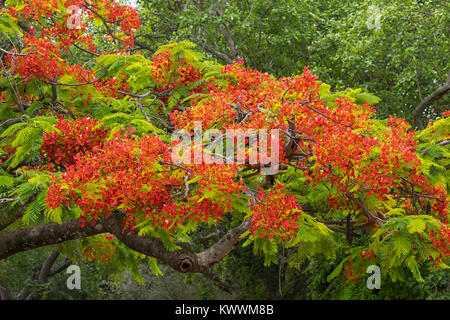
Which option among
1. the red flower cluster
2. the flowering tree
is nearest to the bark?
the flowering tree

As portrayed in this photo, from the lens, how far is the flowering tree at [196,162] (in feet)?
17.6

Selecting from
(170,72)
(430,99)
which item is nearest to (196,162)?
(170,72)

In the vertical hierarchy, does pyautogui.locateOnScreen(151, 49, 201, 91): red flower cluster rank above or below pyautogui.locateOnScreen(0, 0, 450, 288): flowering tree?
above

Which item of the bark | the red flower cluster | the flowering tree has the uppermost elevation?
the bark

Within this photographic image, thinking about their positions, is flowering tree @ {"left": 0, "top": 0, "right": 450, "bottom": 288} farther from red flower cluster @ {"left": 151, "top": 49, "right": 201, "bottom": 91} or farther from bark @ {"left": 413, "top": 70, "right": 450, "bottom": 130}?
bark @ {"left": 413, "top": 70, "right": 450, "bottom": 130}

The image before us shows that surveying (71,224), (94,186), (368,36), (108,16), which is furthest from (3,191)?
(368,36)

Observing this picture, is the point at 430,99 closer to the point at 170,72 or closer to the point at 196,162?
the point at 170,72

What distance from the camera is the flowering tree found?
5.38 metres

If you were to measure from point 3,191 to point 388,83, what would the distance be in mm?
8963

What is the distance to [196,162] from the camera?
524 cm

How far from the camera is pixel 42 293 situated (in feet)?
60.0

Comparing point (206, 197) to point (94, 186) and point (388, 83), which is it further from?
point (388, 83)

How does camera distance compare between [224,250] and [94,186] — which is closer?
[94,186]

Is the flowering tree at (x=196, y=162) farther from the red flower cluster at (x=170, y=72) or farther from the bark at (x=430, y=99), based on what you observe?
the bark at (x=430, y=99)
